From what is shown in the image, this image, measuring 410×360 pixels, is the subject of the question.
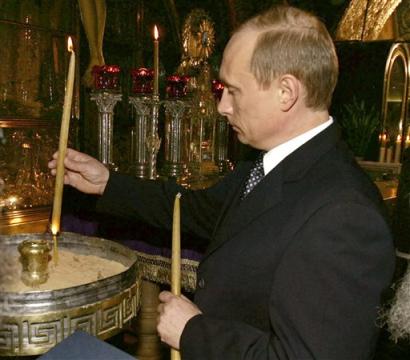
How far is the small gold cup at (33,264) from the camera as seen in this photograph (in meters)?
1.26

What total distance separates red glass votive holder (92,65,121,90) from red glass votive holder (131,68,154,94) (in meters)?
0.14

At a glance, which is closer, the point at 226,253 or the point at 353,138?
the point at 226,253

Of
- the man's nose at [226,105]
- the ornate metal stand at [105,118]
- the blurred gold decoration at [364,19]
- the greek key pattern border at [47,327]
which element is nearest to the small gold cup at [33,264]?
the greek key pattern border at [47,327]

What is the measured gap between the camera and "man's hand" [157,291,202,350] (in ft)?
4.49

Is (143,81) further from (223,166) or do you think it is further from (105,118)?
(223,166)

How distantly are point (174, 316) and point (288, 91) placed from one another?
2.18 ft

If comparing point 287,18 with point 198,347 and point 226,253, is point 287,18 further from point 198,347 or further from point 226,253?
point 198,347

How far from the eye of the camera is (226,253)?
1.44 meters

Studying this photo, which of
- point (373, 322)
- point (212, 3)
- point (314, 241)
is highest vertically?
point (212, 3)

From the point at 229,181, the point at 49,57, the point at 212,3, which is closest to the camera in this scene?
the point at 229,181

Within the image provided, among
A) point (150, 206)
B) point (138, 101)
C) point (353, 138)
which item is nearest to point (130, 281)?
point (150, 206)

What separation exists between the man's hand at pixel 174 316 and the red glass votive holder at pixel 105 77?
5.71ft

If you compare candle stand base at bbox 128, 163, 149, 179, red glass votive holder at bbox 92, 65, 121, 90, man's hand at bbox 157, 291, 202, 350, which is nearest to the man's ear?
man's hand at bbox 157, 291, 202, 350

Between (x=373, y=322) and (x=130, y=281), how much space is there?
0.58 metres
